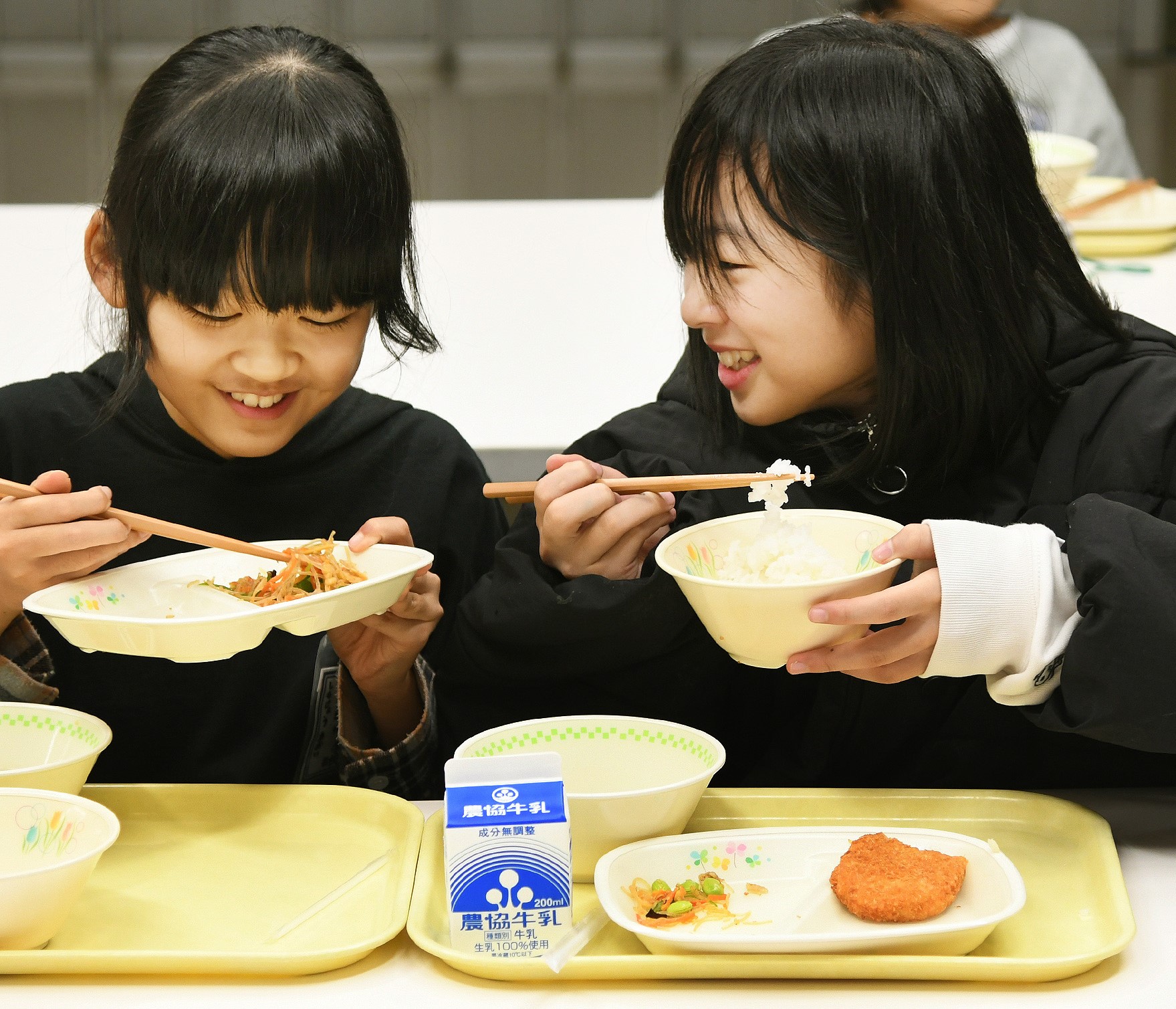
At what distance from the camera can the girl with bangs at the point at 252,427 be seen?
139 cm

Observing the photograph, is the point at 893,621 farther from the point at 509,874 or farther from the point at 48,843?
the point at 48,843

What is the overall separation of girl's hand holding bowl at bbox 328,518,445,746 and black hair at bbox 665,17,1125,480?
464 mm

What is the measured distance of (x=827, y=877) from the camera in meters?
1.17

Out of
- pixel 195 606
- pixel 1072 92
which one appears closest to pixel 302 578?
pixel 195 606

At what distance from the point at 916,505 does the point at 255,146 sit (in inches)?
33.5

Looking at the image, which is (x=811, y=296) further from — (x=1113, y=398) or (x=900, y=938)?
(x=900, y=938)

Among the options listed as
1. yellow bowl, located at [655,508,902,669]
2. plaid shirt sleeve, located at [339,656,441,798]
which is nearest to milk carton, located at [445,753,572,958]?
yellow bowl, located at [655,508,902,669]

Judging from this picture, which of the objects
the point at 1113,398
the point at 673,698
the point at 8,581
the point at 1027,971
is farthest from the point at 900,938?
the point at 8,581

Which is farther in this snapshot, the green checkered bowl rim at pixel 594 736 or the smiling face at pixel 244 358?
the smiling face at pixel 244 358

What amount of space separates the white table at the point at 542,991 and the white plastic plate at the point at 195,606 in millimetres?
285

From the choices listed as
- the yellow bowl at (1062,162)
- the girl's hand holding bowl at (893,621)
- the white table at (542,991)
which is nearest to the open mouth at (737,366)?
the girl's hand holding bowl at (893,621)

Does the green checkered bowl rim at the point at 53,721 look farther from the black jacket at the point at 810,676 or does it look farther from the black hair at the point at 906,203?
the black hair at the point at 906,203

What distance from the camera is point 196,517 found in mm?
1724

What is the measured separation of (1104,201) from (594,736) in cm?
215
